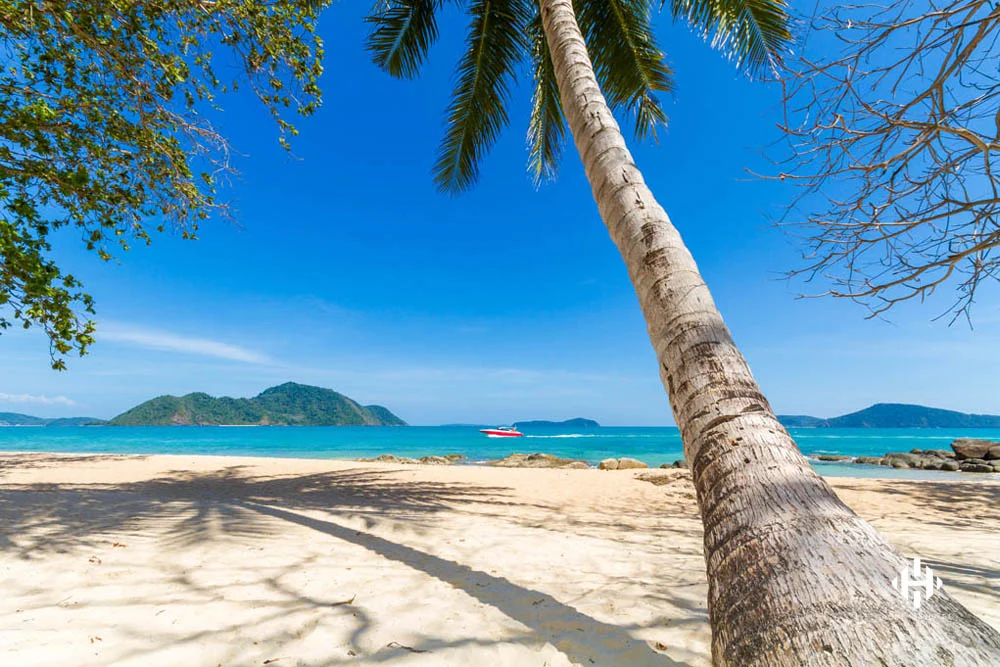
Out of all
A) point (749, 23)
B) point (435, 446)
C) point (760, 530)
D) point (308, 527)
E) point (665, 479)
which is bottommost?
point (435, 446)

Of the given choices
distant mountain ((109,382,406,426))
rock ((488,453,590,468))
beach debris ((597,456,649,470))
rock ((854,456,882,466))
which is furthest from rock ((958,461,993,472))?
distant mountain ((109,382,406,426))

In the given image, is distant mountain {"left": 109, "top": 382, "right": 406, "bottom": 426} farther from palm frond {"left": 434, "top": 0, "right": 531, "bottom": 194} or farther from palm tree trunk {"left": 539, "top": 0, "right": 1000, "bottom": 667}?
palm tree trunk {"left": 539, "top": 0, "right": 1000, "bottom": 667}

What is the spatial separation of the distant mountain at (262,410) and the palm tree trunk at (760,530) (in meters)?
116

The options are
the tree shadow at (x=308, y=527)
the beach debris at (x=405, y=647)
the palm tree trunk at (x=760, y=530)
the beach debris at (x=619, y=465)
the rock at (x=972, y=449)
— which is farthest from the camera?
the rock at (x=972, y=449)

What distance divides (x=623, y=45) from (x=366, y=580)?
27.4 ft

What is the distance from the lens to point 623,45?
718cm

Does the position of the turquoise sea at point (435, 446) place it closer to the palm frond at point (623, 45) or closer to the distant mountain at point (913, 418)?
the palm frond at point (623, 45)

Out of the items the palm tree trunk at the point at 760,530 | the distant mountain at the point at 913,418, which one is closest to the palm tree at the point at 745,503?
the palm tree trunk at the point at 760,530

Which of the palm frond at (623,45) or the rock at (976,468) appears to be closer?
the palm frond at (623,45)

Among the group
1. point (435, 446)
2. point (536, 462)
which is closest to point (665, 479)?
Result: point (536, 462)

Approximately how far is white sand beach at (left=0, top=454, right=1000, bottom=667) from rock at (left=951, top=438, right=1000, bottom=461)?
699 inches

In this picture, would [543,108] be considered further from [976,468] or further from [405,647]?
[976,468]

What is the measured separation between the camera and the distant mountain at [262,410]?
93.8m

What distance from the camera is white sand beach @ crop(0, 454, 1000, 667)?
75.4 inches
